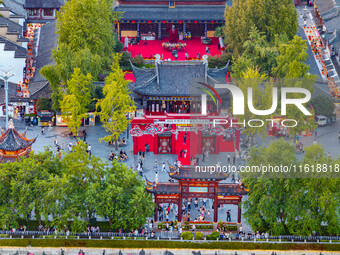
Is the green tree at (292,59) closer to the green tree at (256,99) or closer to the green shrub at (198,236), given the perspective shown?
the green tree at (256,99)

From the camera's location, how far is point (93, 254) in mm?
141875

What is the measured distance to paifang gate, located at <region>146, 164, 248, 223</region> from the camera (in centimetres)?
14488

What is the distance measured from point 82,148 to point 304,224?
94.9ft

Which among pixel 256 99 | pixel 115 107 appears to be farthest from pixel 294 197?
pixel 115 107

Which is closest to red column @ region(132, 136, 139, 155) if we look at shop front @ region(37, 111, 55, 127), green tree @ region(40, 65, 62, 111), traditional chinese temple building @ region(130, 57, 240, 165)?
traditional chinese temple building @ region(130, 57, 240, 165)

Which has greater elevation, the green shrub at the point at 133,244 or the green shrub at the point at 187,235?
the green shrub at the point at 187,235

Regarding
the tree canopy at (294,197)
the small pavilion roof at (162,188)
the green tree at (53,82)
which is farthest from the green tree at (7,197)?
the green tree at (53,82)

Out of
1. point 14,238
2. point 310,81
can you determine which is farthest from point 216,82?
point 14,238

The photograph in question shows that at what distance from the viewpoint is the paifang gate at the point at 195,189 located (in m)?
145

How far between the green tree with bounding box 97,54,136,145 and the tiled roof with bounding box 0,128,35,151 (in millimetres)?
14704

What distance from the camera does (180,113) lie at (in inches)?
7023

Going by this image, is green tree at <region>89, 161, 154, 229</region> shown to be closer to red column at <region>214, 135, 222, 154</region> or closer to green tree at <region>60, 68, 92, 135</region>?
red column at <region>214, 135, 222, 154</region>

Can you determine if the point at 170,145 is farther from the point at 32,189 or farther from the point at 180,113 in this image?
the point at 32,189

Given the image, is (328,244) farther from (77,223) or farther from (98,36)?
(98,36)
